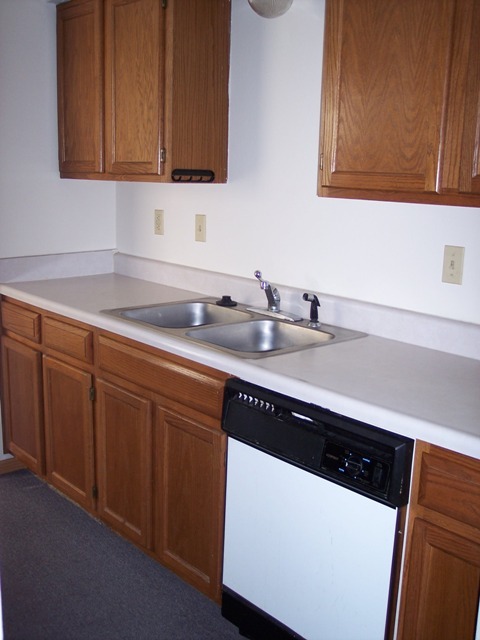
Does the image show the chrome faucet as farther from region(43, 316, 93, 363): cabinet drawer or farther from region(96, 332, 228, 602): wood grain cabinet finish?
region(43, 316, 93, 363): cabinet drawer

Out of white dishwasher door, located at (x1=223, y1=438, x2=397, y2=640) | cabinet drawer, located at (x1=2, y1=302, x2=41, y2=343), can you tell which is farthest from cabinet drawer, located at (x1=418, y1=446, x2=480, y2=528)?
cabinet drawer, located at (x1=2, y1=302, x2=41, y2=343)

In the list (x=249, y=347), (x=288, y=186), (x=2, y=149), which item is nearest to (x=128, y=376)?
(x=249, y=347)

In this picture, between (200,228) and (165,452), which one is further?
(200,228)

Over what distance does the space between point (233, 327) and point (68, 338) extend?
0.67 m

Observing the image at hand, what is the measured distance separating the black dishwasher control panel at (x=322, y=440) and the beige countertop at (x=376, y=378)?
3cm

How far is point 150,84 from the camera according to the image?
253 cm

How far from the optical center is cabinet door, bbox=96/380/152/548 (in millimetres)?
2326

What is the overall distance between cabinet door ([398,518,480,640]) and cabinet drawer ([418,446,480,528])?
51mm

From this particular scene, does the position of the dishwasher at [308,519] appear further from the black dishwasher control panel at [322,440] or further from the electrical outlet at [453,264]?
the electrical outlet at [453,264]

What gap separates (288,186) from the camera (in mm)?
2547

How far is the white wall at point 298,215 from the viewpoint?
83.8 inches

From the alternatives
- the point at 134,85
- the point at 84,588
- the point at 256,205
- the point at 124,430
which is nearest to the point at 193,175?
the point at 256,205

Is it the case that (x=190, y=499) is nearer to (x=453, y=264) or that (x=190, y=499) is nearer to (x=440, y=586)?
(x=440, y=586)

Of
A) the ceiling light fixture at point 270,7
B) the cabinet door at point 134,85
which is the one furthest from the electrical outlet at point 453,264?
the cabinet door at point 134,85
